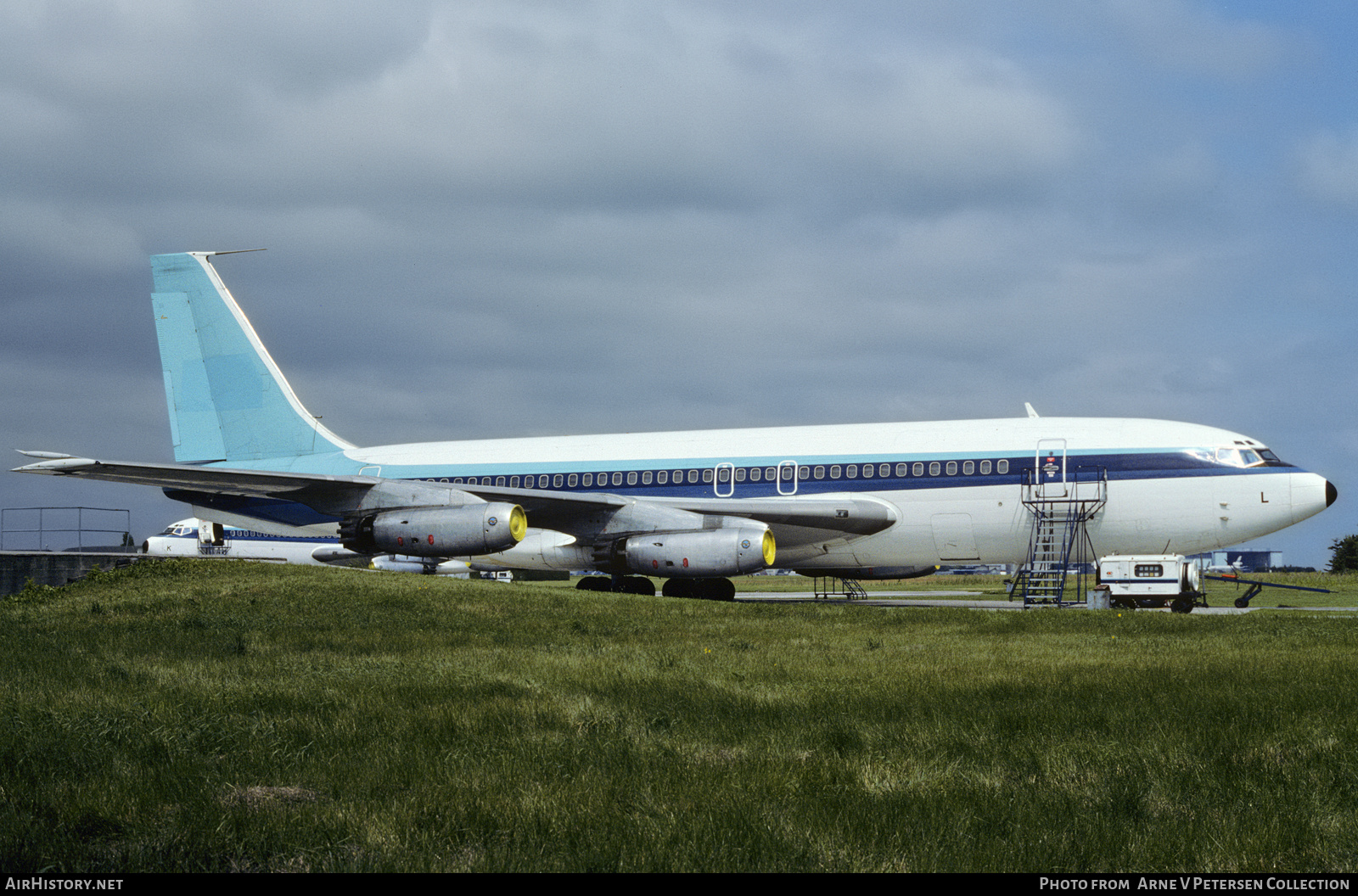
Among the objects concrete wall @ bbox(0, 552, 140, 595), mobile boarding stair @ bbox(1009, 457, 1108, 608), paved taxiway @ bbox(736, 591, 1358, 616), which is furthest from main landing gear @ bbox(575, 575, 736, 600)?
concrete wall @ bbox(0, 552, 140, 595)

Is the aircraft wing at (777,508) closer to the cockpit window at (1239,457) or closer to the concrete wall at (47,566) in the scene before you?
the cockpit window at (1239,457)

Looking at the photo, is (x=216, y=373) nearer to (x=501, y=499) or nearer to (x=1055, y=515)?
(x=501, y=499)

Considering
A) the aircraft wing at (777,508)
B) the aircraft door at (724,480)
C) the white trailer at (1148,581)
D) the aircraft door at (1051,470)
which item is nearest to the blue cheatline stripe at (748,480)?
the aircraft door at (724,480)

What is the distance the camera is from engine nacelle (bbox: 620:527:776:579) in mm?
22344

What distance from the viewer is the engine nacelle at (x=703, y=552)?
22.3 m

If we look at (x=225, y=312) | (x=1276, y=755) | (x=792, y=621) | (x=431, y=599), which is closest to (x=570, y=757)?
(x=1276, y=755)

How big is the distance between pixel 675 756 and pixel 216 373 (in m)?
27.1

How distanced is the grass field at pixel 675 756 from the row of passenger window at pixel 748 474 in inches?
419

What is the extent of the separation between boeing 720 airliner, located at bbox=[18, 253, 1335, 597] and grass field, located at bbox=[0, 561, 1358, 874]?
9.87 meters

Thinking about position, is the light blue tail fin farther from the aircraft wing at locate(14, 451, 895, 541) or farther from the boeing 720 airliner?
the aircraft wing at locate(14, 451, 895, 541)

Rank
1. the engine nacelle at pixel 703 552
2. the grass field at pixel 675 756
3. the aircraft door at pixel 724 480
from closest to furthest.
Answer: the grass field at pixel 675 756, the engine nacelle at pixel 703 552, the aircraft door at pixel 724 480

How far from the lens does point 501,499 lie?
2583 centimetres


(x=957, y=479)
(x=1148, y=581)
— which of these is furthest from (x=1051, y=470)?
(x=1148, y=581)
